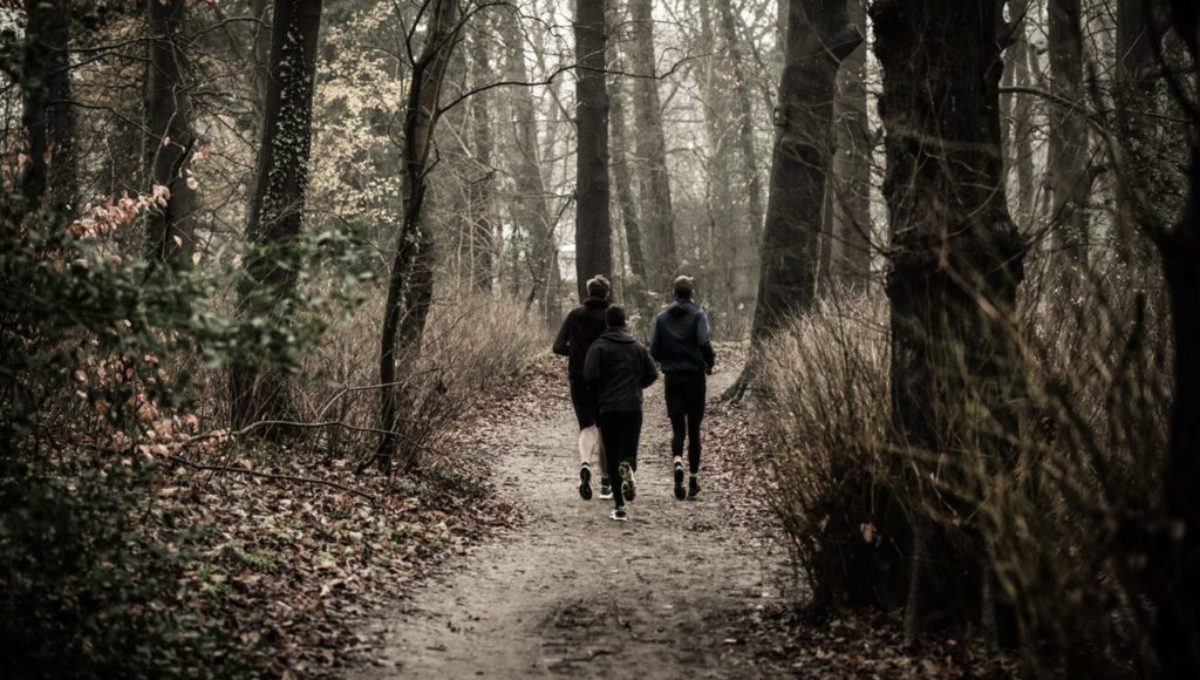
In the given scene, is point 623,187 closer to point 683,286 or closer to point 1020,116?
point 683,286

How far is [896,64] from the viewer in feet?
19.8

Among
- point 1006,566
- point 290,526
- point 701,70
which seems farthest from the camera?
point 701,70

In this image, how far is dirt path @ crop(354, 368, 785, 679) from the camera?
6.07 meters

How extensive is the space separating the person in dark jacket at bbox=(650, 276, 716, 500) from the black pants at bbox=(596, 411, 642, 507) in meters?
0.55

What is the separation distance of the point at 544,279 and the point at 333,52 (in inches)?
309

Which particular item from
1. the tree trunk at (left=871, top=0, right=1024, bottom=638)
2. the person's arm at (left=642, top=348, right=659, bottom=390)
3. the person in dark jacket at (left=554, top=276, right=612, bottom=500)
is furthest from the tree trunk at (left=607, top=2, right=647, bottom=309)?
the tree trunk at (left=871, top=0, right=1024, bottom=638)

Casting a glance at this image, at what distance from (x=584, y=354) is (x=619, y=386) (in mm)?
894

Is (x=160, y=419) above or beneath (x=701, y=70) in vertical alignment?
beneath

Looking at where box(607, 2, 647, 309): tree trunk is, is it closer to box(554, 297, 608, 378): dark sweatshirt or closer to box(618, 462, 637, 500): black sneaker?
box(554, 297, 608, 378): dark sweatshirt

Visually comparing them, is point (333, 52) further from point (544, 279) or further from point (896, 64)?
point (896, 64)

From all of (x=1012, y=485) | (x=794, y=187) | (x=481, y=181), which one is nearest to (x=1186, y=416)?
(x=1012, y=485)

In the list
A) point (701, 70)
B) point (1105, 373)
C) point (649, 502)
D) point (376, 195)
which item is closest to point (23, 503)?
point (1105, 373)

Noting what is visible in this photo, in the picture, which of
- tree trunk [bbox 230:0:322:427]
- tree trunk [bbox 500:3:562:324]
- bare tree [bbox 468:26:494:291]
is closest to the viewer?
tree trunk [bbox 230:0:322:427]

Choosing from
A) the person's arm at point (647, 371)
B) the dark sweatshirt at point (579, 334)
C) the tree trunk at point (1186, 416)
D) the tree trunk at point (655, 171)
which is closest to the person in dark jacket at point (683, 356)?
the person's arm at point (647, 371)
